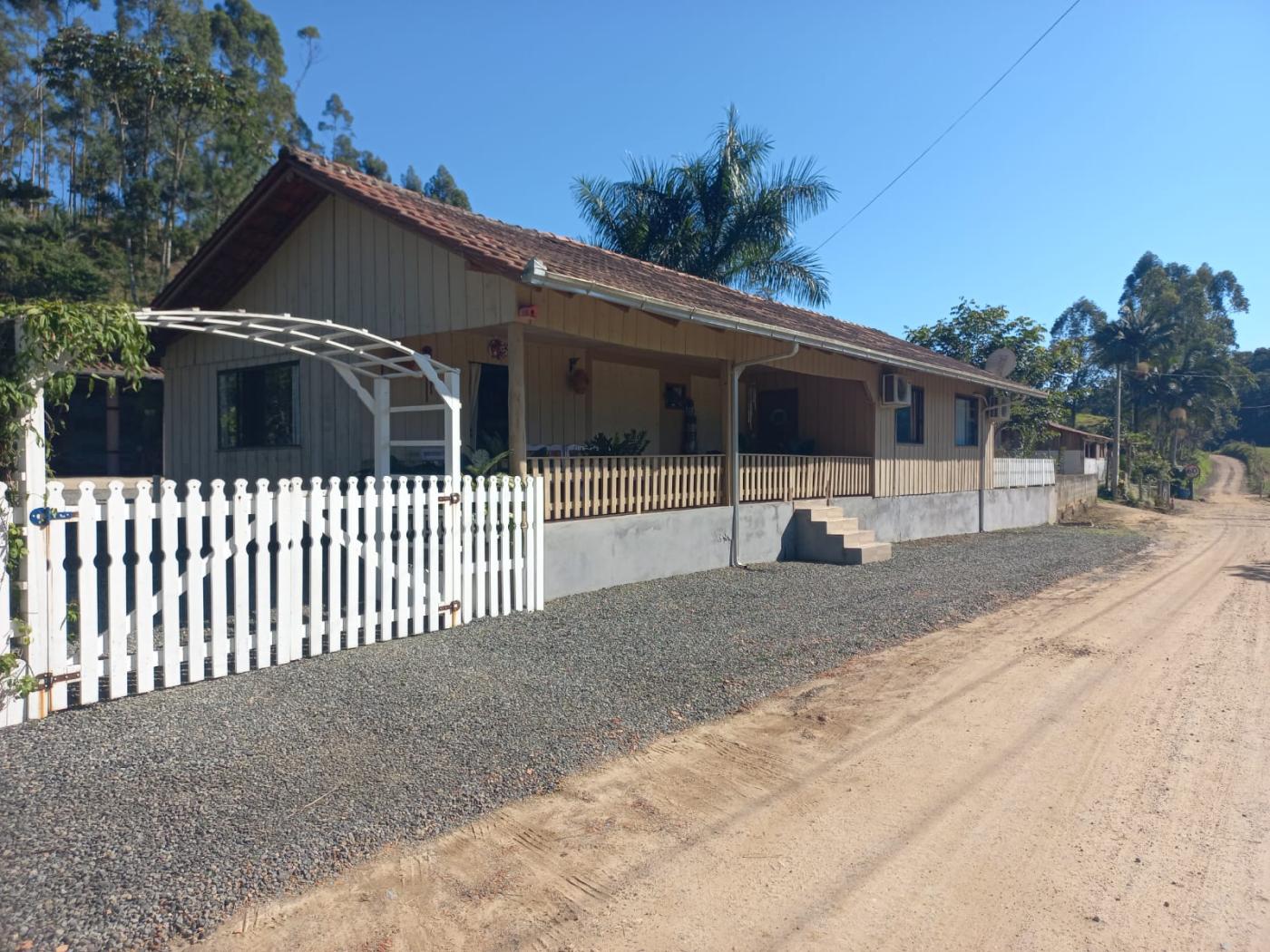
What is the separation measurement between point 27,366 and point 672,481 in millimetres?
6868

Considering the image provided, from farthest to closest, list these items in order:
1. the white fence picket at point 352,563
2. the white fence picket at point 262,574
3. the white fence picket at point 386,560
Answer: the white fence picket at point 386,560
the white fence picket at point 352,563
the white fence picket at point 262,574

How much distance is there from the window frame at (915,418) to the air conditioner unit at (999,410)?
3.01 m

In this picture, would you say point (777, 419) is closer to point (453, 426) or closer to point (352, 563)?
point (453, 426)

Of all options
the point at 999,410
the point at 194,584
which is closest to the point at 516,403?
the point at 194,584

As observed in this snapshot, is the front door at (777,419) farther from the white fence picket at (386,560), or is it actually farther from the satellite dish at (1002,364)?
the white fence picket at (386,560)

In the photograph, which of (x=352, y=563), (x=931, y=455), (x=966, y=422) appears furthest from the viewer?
(x=966, y=422)

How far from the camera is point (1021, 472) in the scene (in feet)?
65.8

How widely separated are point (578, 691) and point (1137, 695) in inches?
143

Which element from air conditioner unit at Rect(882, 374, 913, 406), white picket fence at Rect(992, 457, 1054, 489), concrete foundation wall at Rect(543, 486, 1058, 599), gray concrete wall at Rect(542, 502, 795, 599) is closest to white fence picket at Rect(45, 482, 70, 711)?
gray concrete wall at Rect(542, 502, 795, 599)

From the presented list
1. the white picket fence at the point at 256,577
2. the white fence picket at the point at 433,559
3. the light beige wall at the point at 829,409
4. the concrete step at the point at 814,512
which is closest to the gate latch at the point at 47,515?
the white picket fence at the point at 256,577

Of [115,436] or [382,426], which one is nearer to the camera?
[382,426]

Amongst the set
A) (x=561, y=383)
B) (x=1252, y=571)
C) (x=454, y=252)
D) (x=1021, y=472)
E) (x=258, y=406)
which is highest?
(x=454, y=252)

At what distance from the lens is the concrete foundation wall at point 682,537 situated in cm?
845

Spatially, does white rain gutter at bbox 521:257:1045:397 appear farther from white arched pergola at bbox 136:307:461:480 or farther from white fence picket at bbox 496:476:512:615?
white fence picket at bbox 496:476:512:615
